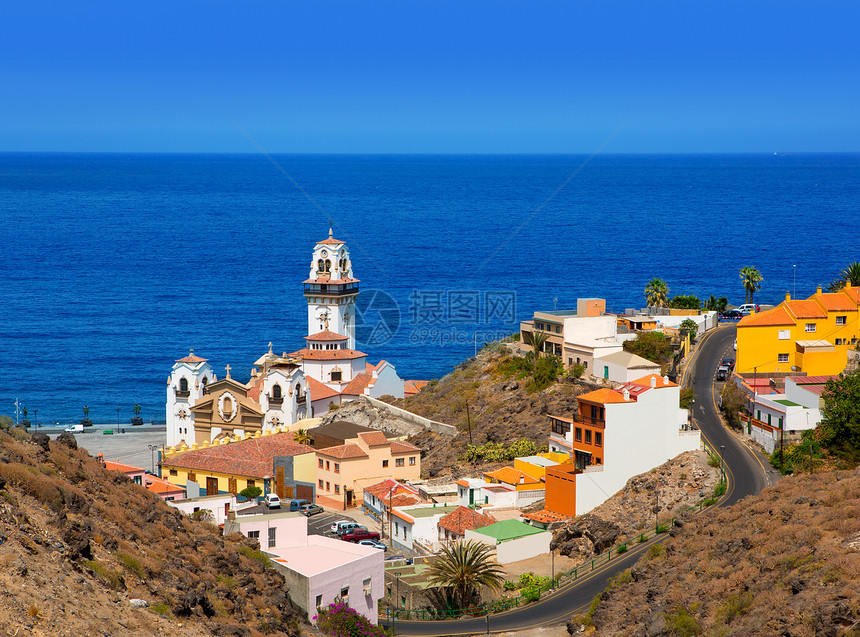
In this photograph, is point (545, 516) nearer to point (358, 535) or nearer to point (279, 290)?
point (358, 535)

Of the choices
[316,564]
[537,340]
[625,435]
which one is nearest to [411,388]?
[537,340]

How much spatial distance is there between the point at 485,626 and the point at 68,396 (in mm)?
67503

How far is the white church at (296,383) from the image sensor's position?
6531 cm

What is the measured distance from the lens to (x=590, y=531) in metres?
42.7

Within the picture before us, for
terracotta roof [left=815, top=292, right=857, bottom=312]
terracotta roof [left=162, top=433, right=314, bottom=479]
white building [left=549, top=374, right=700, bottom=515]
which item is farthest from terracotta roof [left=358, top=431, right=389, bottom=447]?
terracotta roof [left=815, top=292, right=857, bottom=312]

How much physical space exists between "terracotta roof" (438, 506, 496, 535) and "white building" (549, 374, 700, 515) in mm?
4934

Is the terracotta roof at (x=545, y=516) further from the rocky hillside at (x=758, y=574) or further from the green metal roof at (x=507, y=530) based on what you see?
the rocky hillside at (x=758, y=574)

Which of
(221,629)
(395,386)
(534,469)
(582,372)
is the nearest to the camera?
(221,629)

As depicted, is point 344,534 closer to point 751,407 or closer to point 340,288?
point 751,407

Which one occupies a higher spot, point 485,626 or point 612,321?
point 612,321

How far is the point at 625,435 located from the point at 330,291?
32.4 meters

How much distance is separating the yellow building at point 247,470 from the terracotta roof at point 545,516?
12910 mm

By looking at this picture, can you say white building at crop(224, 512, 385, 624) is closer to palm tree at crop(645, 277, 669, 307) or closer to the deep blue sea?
palm tree at crop(645, 277, 669, 307)

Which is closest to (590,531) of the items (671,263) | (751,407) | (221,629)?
(751,407)
